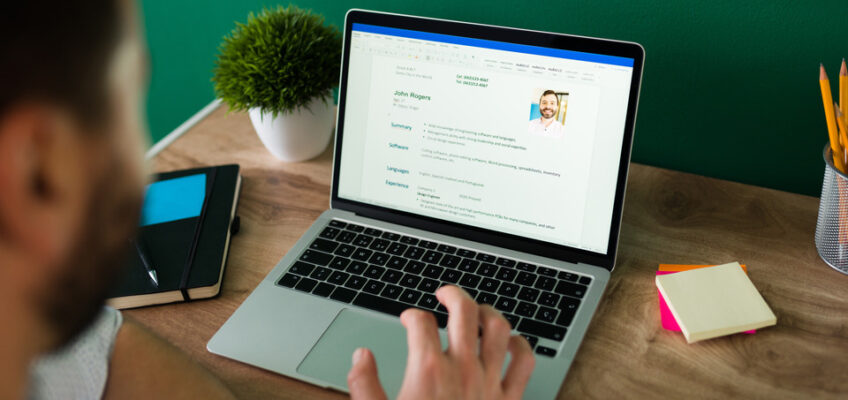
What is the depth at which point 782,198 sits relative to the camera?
971 mm

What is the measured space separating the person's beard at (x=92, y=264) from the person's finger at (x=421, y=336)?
0.24m

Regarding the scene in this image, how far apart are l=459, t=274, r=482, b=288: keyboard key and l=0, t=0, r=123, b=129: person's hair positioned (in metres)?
0.53

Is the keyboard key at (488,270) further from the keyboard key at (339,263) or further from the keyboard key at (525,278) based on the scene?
the keyboard key at (339,263)

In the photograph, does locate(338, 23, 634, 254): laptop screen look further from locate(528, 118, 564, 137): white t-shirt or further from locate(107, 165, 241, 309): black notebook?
locate(107, 165, 241, 309): black notebook

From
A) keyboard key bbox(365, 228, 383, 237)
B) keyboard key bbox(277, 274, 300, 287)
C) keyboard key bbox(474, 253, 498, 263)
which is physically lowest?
keyboard key bbox(277, 274, 300, 287)

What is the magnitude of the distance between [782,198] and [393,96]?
0.60 metres

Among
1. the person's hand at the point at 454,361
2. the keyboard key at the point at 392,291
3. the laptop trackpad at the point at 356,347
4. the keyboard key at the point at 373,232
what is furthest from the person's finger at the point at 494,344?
the keyboard key at the point at 373,232

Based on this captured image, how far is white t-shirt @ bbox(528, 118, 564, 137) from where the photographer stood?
818 millimetres

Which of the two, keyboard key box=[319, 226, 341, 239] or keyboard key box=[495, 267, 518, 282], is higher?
keyboard key box=[495, 267, 518, 282]

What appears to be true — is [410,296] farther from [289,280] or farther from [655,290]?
[655,290]

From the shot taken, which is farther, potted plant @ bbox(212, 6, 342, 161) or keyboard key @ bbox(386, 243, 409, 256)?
potted plant @ bbox(212, 6, 342, 161)

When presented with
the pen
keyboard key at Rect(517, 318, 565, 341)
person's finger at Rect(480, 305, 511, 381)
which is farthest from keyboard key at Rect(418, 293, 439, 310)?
the pen

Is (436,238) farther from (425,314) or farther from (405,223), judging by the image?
(425,314)

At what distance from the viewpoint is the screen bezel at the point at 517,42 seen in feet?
2.57
